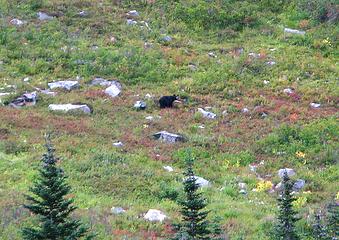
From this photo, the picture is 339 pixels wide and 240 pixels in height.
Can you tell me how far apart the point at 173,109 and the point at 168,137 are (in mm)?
3085

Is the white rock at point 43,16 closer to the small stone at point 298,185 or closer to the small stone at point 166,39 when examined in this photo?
the small stone at point 166,39

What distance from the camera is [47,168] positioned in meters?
7.89

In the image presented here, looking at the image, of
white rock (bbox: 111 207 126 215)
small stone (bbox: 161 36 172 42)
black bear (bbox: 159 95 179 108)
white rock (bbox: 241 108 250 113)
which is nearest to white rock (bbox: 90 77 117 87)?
black bear (bbox: 159 95 179 108)

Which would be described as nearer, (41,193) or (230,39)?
(41,193)

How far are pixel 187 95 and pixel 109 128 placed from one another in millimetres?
4480

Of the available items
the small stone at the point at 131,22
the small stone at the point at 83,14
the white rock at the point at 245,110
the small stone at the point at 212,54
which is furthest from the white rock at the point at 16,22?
the white rock at the point at 245,110

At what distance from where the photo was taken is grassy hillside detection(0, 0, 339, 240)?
536 inches

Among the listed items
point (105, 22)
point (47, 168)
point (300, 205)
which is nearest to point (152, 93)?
point (105, 22)

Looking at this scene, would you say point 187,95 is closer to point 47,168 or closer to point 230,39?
point 230,39

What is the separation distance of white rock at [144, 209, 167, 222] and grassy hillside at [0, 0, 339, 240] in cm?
25

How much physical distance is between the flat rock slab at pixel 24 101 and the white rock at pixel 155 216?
9.07 m

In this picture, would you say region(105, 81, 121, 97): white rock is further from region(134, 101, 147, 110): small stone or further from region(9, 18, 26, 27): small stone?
region(9, 18, 26, 27): small stone

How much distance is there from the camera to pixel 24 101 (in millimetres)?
20188

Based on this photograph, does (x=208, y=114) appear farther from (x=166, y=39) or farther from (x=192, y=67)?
(x=166, y=39)
